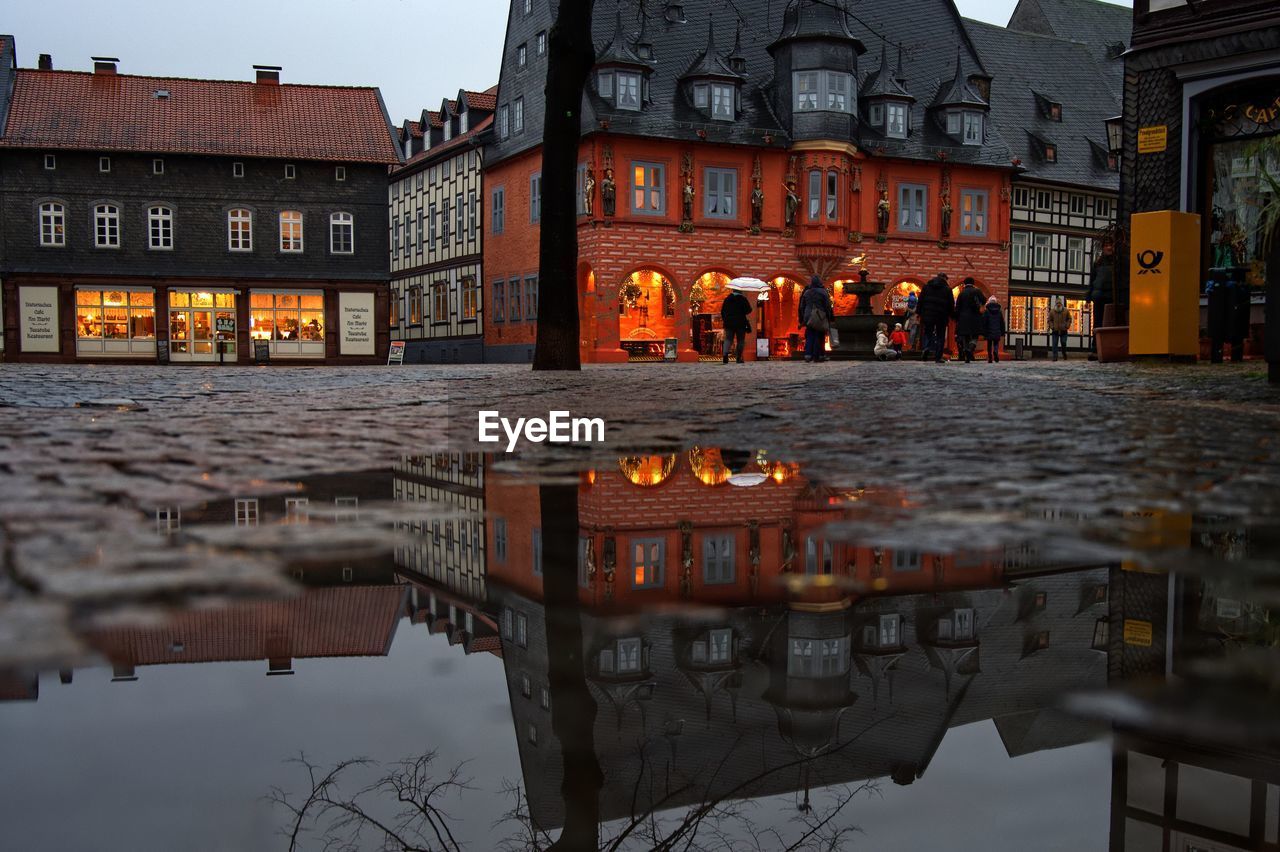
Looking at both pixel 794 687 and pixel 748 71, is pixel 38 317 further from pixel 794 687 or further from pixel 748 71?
pixel 794 687

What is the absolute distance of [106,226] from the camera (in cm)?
4344

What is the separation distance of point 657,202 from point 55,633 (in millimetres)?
37015

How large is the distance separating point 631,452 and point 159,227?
43.1 metres

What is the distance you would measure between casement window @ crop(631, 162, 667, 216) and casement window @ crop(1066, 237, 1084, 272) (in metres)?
18.8

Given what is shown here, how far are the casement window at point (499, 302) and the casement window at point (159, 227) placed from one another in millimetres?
11867

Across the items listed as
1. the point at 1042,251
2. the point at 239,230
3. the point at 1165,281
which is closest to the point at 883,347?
the point at 1165,281

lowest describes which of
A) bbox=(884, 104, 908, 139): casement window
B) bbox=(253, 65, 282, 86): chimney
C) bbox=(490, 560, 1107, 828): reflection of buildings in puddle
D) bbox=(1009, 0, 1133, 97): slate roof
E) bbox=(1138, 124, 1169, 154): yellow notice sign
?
bbox=(490, 560, 1107, 828): reflection of buildings in puddle

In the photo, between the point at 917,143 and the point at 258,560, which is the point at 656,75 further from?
the point at 258,560

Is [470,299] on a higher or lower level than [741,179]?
lower

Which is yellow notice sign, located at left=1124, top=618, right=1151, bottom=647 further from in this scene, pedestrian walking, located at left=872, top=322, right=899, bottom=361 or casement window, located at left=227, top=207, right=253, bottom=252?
casement window, located at left=227, top=207, right=253, bottom=252

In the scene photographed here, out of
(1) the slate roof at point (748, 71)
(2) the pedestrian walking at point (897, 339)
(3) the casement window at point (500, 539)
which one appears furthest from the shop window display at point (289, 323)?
(3) the casement window at point (500, 539)

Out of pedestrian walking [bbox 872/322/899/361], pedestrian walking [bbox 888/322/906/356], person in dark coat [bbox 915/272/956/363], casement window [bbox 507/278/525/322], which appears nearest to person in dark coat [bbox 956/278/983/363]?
person in dark coat [bbox 915/272/956/363]

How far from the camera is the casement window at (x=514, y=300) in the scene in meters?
42.2

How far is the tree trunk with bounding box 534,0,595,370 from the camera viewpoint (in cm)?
1628
